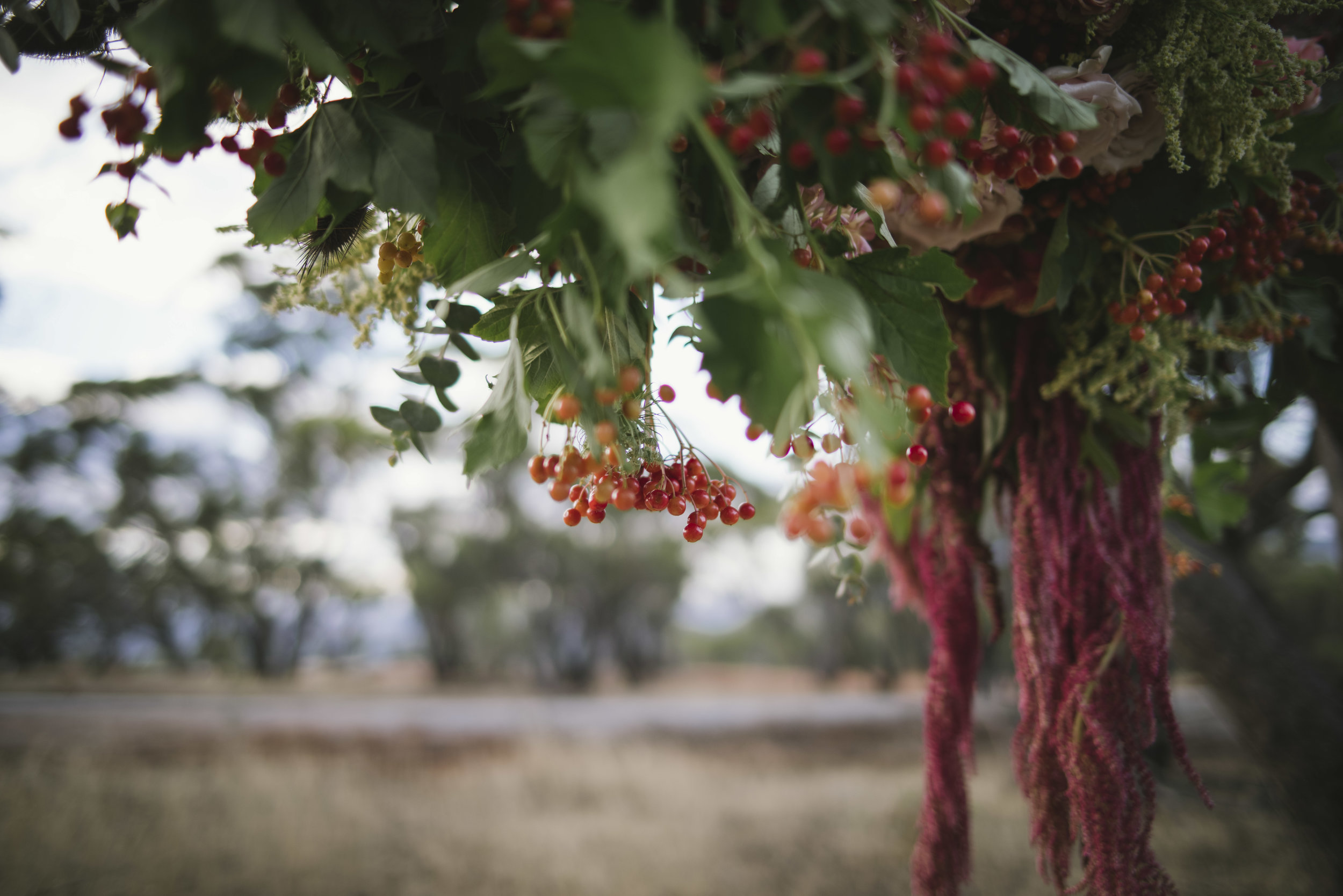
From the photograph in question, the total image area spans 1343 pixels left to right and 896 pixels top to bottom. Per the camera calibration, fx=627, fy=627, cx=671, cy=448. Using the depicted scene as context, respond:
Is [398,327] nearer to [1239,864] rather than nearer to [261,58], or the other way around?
[261,58]

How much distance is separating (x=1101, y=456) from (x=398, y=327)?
82 cm

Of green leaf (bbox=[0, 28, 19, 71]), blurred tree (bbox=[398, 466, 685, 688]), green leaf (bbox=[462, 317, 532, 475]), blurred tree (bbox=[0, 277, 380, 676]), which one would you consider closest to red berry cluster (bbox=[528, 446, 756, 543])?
green leaf (bbox=[462, 317, 532, 475])

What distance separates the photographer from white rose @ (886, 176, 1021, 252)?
0.56 metres

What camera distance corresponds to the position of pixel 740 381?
0.29m

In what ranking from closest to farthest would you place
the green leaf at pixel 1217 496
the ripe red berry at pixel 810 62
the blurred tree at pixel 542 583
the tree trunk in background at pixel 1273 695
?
the ripe red berry at pixel 810 62 < the green leaf at pixel 1217 496 < the tree trunk in background at pixel 1273 695 < the blurred tree at pixel 542 583

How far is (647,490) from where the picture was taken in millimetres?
502

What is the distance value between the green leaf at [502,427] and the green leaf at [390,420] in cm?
10

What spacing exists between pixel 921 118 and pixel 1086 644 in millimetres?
623

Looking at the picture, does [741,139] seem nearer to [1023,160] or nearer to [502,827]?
[1023,160]

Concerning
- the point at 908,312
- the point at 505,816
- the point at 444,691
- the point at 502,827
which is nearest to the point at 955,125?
the point at 908,312

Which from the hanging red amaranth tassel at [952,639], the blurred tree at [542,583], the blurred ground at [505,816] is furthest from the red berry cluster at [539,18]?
the blurred tree at [542,583]

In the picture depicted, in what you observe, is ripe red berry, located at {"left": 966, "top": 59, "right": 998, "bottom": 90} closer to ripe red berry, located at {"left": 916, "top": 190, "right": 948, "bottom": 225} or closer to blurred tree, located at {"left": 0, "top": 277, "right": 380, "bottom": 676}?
ripe red berry, located at {"left": 916, "top": 190, "right": 948, "bottom": 225}

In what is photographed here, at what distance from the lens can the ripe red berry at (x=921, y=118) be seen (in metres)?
0.30

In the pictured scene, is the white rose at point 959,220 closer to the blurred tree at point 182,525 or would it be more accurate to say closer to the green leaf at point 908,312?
the green leaf at point 908,312
